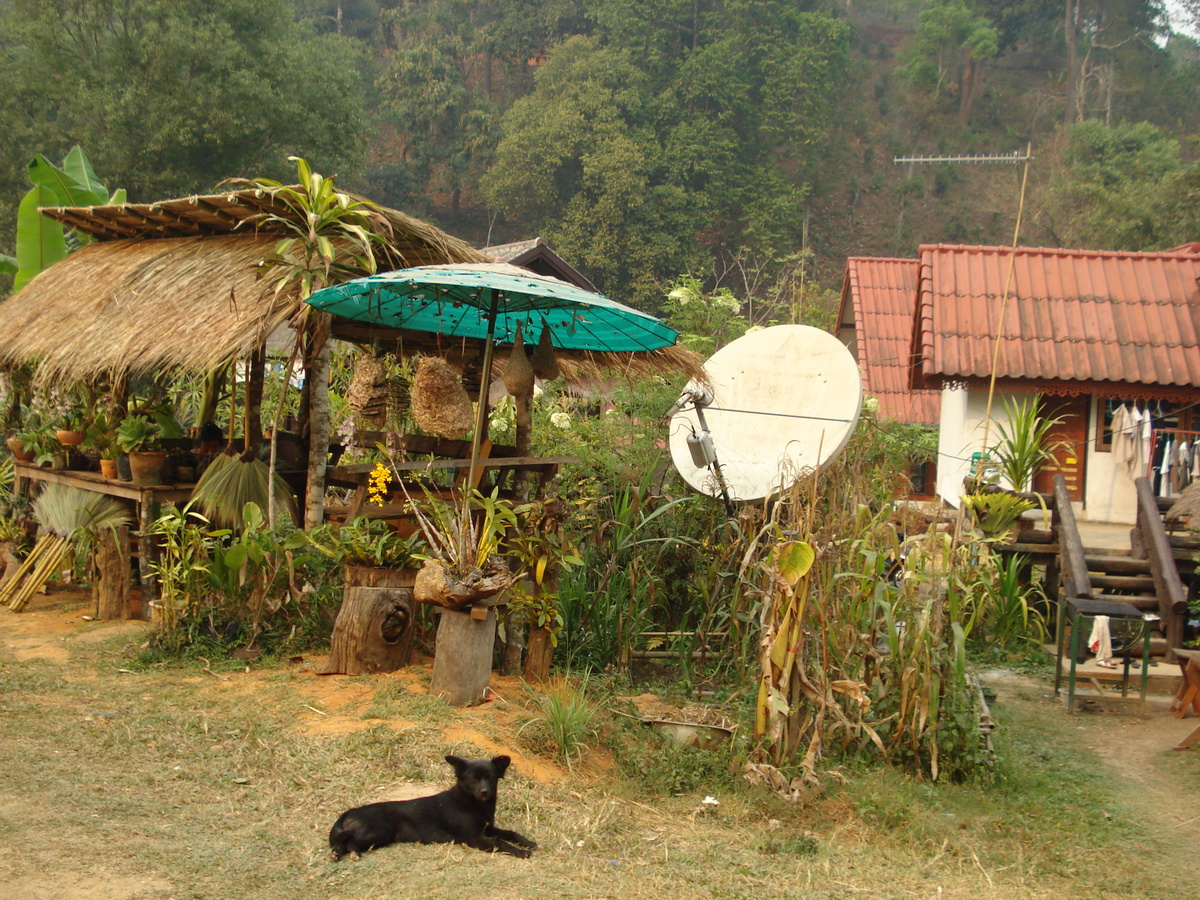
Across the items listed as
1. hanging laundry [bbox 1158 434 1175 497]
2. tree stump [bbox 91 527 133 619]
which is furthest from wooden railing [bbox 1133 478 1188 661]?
tree stump [bbox 91 527 133 619]

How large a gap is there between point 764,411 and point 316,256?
340 centimetres

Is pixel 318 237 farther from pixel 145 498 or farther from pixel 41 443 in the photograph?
pixel 41 443

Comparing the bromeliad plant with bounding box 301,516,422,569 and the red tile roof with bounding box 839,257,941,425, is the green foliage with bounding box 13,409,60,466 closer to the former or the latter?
the bromeliad plant with bounding box 301,516,422,569

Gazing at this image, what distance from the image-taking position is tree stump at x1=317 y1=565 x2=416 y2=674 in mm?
5633

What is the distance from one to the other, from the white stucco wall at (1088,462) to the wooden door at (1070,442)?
6 centimetres

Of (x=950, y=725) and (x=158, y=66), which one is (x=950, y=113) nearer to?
(x=158, y=66)

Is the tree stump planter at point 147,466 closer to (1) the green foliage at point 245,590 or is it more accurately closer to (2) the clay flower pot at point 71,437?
(1) the green foliage at point 245,590

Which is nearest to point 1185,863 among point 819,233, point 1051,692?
point 1051,692

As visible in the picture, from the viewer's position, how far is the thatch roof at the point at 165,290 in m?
6.11

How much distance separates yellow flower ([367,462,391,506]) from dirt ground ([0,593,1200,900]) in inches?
41.5

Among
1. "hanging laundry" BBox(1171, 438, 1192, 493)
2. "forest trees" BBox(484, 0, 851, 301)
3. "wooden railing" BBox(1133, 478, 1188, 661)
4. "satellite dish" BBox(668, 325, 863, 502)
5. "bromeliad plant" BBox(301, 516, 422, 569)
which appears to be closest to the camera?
"bromeliad plant" BBox(301, 516, 422, 569)

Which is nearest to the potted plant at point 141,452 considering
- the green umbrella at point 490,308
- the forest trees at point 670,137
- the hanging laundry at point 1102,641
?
the green umbrella at point 490,308

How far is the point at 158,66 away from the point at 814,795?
19916mm

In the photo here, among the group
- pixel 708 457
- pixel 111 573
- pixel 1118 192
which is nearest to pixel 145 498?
pixel 111 573
